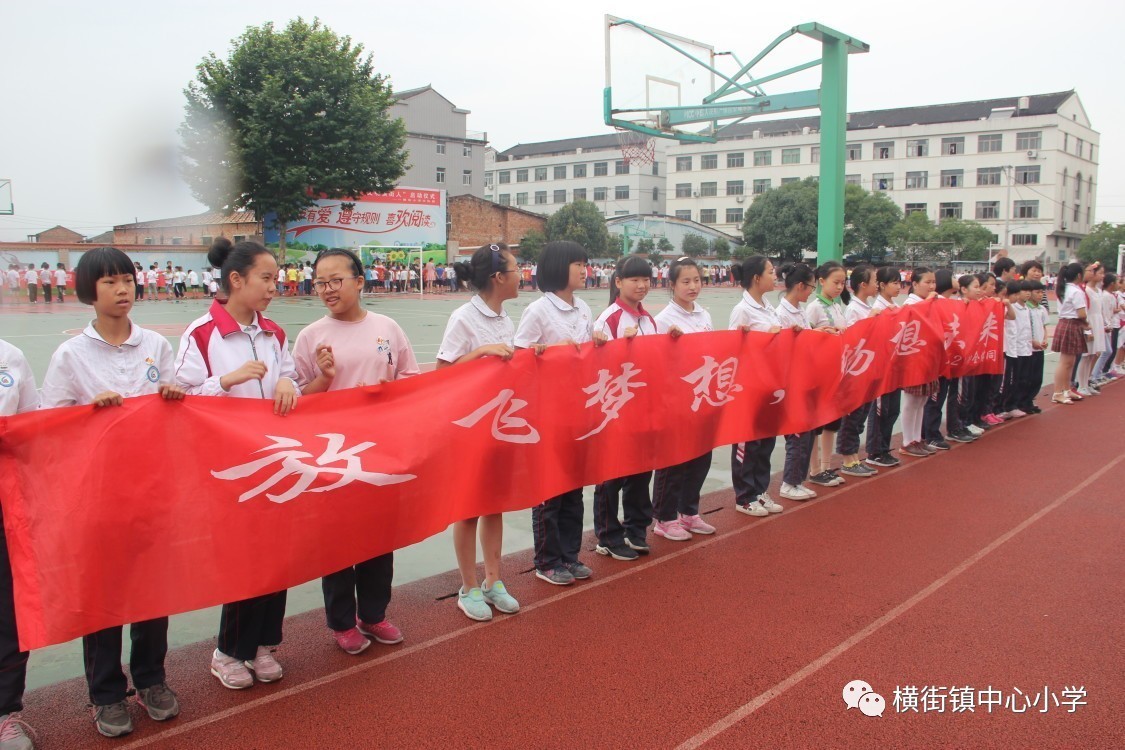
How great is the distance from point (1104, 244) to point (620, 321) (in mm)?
57684

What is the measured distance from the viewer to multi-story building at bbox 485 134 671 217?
68.2m

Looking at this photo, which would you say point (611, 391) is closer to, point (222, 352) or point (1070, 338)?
point (222, 352)

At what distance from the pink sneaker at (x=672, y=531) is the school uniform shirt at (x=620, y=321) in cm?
122

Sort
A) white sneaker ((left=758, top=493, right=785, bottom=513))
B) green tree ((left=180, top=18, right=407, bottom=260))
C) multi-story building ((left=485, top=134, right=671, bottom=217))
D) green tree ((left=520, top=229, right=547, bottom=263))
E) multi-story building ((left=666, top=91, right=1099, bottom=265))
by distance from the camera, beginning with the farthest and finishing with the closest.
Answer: multi-story building ((left=485, top=134, right=671, bottom=217)) → multi-story building ((left=666, top=91, right=1099, bottom=265)) → green tree ((left=520, top=229, right=547, bottom=263)) → green tree ((left=180, top=18, right=407, bottom=260)) → white sneaker ((left=758, top=493, right=785, bottom=513))

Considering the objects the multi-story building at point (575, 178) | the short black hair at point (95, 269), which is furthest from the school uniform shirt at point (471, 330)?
the multi-story building at point (575, 178)

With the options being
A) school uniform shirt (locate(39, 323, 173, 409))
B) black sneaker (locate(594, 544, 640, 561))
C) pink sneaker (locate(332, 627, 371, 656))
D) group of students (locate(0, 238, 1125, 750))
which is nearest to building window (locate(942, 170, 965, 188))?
group of students (locate(0, 238, 1125, 750))

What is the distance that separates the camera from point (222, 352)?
3105 mm

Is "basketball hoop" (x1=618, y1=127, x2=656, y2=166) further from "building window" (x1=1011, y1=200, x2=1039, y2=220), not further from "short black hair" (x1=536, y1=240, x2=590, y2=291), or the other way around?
"building window" (x1=1011, y1=200, x2=1039, y2=220)

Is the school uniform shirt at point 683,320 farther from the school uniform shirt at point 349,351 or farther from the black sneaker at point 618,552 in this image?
the school uniform shirt at point 349,351

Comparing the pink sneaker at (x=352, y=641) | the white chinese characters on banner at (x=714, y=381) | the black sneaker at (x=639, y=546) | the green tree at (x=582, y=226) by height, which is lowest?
the black sneaker at (x=639, y=546)

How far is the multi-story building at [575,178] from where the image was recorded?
68.2 metres

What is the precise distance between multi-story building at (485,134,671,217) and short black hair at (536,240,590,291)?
6365 centimetres

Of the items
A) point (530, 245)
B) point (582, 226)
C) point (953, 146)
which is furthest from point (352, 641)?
point (953, 146)

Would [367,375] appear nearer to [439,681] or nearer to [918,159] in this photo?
[439,681]
